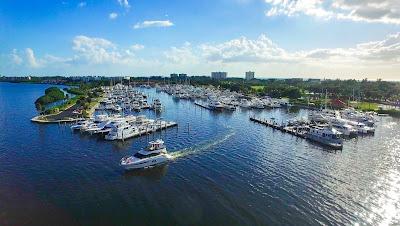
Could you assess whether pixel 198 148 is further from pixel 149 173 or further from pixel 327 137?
pixel 327 137

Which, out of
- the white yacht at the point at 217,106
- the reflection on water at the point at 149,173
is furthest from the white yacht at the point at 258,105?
the reflection on water at the point at 149,173

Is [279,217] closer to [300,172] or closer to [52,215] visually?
[300,172]

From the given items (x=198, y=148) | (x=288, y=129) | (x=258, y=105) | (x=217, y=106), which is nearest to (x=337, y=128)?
(x=288, y=129)

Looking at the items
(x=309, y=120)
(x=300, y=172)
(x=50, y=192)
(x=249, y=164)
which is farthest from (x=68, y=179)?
(x=309, y=120)

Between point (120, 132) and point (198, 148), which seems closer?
point (198, 148)

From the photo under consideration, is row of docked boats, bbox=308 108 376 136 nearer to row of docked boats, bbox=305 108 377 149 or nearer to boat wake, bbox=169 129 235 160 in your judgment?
row of docked boats, bbox=305 108 377 149
